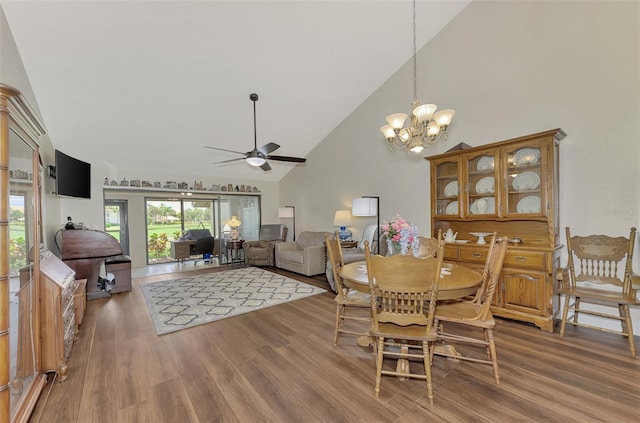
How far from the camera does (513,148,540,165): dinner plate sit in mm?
2980

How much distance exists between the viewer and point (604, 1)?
8.82 feet

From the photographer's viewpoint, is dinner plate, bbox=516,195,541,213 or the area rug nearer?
dinner plate, bbox=516,195,541,213

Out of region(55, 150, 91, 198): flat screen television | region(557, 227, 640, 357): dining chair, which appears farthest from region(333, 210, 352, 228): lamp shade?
region(55, 150, 91, 198): flat screen television

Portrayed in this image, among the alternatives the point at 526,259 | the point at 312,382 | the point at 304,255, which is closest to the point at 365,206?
the point at 304,255

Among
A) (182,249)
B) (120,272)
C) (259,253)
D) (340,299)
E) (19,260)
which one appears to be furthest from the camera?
(182,249)

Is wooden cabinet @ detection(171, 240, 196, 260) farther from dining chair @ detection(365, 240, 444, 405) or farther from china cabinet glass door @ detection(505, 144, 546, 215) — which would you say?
china cabinet glass door @ detection(505, 144, 546, 215)

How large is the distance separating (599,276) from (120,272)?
658 cm

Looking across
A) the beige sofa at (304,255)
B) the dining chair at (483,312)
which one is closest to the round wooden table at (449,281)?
the dining chair at (483,312)

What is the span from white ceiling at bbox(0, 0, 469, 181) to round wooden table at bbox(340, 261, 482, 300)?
128 inches

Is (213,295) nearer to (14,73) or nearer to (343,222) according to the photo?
(343,222)

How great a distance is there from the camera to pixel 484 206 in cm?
340

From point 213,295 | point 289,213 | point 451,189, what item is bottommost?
point 213,295

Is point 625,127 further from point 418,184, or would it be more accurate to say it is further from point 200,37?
point 200,37

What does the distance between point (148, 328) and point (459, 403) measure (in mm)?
3189
